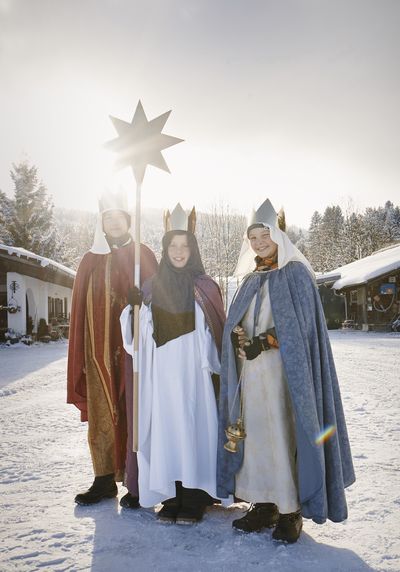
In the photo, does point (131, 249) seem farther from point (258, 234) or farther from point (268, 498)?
point (268, 498)

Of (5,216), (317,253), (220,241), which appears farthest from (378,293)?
(317,253)

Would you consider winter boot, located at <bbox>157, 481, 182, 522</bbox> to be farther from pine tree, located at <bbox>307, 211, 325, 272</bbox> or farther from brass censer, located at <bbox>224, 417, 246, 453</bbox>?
pine tree, located at <bbox>307, 211, 325, 272</bbox>

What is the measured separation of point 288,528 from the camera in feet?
9.48

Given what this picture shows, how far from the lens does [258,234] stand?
330 centimetres

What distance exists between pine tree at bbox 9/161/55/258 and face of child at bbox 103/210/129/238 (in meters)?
31.1

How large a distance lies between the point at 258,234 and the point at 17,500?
281cm

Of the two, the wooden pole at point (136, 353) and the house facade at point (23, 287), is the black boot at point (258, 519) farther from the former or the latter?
the house facade at point (23, 287)

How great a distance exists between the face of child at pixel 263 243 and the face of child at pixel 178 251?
56 centimetres

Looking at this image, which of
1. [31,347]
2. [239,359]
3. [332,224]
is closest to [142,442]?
[239,359]

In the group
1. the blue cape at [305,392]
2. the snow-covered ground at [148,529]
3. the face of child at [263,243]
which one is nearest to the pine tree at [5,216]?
the snow-covered ground at [148,529]

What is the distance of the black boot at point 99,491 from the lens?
11.4 ft

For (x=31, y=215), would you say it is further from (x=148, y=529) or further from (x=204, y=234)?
(x=148, y=529)

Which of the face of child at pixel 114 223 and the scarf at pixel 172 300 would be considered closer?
the scarf at pixel 172 300

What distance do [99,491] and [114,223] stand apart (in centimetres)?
222
